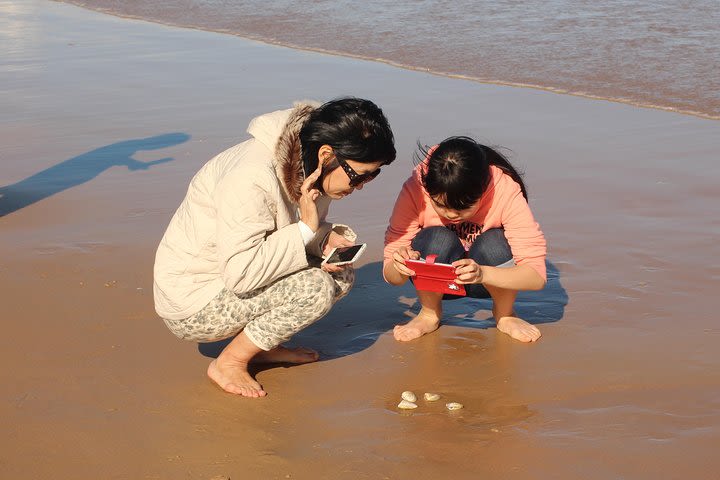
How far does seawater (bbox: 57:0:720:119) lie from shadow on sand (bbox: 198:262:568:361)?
3.25 metres

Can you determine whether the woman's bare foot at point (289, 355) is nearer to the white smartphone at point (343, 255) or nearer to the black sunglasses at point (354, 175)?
the white smartphone at point (343, 255)

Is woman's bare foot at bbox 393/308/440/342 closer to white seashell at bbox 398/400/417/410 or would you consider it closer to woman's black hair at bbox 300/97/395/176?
white seashell at bbox 398/400/417/410

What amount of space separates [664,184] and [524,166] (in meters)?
0.79

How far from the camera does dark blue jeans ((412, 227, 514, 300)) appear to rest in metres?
3.59

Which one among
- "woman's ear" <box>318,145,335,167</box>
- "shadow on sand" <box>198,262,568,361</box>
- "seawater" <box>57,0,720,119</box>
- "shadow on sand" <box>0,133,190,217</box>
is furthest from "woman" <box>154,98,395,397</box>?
"seawater" <box>57,0,720,119</box>

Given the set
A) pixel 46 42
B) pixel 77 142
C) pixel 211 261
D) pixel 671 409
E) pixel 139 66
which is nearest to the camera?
pixel 671 409

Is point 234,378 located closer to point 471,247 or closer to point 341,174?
point 341,174

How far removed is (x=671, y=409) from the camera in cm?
296

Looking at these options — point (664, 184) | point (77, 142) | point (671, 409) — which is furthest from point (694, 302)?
point (77, 142)

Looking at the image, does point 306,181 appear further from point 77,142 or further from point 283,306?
point 77,142

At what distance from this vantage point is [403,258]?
348cm

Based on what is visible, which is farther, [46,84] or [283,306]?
[46,84]

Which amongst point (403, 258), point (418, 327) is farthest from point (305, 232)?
point (418, 327)

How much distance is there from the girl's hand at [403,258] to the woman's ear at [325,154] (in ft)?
1.96
